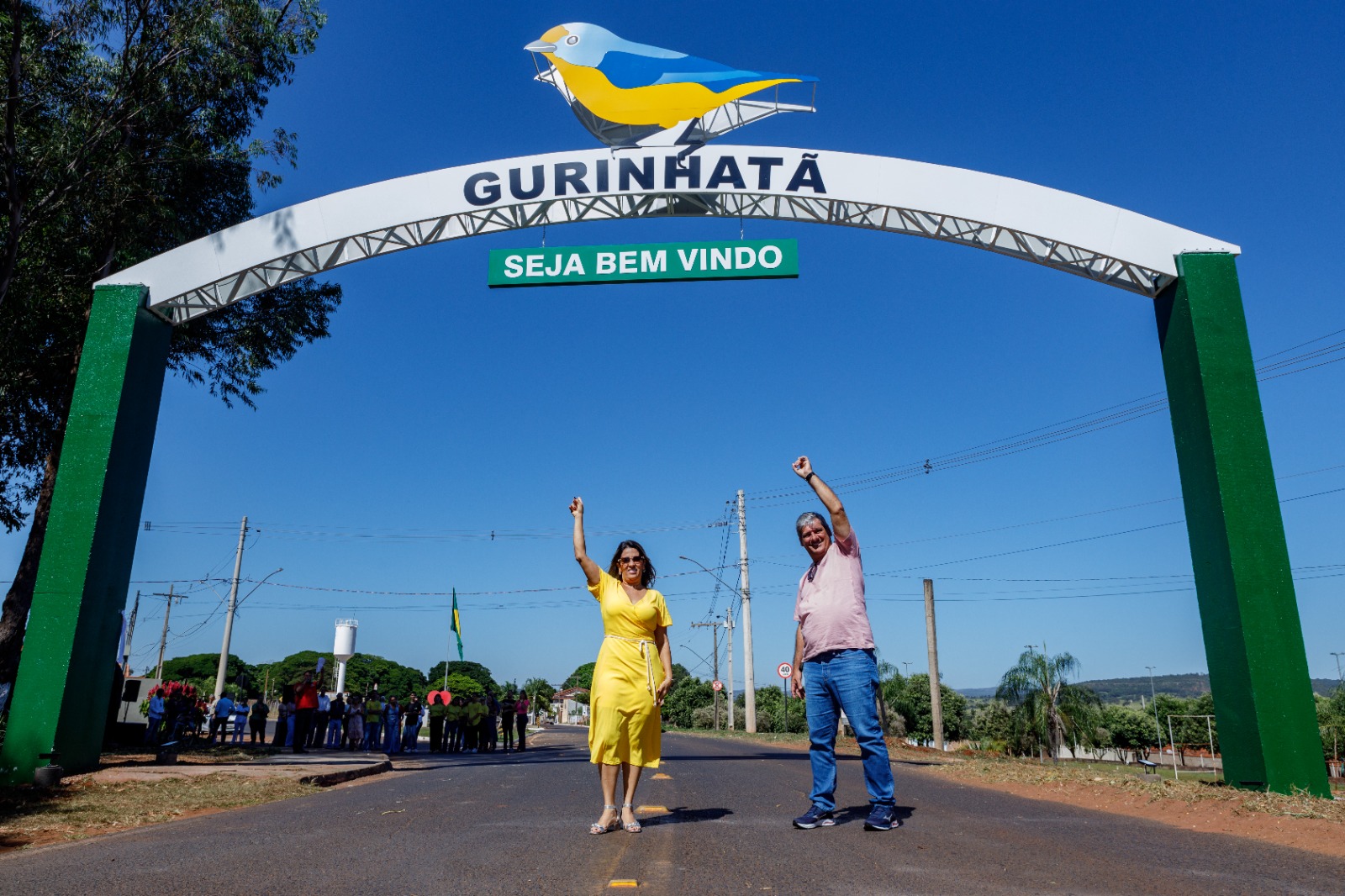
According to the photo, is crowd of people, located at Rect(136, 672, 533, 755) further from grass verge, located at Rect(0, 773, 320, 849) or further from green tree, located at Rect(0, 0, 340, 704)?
grass verge, located at Rect(0, 773, 320, 849)

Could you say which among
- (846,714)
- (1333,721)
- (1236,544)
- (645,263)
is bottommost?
(1333,721)

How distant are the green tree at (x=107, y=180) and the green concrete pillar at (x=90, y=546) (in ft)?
4.70

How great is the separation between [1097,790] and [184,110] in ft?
51.2

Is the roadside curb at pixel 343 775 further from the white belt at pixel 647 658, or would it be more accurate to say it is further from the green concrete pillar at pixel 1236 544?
the green concrete pillar at pixel 1236 544

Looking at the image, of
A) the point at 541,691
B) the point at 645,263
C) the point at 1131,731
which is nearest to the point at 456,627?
the point at 645,263

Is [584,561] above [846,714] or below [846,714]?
above

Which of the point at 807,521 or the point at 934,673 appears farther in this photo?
the point at 934,673

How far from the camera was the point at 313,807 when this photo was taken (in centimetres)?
634

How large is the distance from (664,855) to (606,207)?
9.22 m

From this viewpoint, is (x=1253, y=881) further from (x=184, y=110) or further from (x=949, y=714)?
(x=949, y=714)

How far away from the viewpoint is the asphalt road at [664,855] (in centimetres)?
335

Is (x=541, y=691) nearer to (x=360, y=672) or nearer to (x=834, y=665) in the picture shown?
(x=360, y=672)

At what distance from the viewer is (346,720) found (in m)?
19.2

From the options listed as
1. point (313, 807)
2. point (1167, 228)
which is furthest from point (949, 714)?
point (313, 807)
